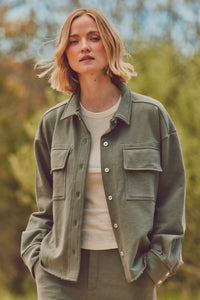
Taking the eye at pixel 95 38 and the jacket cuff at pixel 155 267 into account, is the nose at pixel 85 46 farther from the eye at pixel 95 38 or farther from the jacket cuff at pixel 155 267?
the jacket cuff at pixel 155 267

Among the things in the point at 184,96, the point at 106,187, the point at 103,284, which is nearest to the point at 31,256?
the point at 103,284

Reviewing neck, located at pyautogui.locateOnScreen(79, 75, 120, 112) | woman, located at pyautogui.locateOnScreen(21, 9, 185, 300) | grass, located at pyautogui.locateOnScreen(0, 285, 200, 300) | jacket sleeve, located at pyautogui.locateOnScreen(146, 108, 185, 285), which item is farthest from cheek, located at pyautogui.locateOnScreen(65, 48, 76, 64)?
grass, located at pyautogui.locateOnScreen(0, 285, 200, 300)

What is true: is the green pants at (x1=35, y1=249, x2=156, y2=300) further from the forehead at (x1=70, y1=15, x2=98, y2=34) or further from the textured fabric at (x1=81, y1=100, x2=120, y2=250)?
the forehead at (x1=70, y1=15, x2=98, y2=34)

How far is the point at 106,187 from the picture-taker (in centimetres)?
275

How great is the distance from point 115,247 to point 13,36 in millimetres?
11011

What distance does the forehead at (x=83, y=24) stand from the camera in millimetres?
2883

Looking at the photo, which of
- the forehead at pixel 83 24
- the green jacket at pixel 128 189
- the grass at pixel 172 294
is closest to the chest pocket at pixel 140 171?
the green jacket at pixel 128 189

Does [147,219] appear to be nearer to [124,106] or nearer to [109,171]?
[109,171]

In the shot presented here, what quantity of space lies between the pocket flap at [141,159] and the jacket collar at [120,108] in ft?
0.49

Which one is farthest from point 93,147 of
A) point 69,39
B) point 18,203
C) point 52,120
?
point 18,203

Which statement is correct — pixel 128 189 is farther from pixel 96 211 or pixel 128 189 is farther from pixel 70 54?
pixel 70 54

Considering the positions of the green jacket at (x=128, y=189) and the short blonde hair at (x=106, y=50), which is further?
the short blonde hair at (x=106, y=50)

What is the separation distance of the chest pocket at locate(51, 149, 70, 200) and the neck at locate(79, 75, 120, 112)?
275 mm

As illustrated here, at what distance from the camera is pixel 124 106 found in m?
2.88
